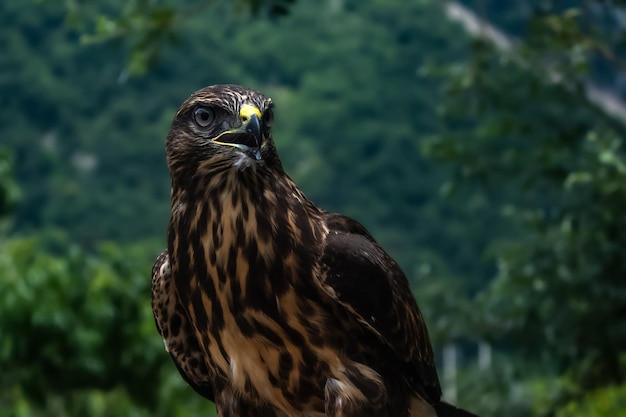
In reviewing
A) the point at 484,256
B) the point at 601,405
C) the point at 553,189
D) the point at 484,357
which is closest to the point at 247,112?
the point at 601,405

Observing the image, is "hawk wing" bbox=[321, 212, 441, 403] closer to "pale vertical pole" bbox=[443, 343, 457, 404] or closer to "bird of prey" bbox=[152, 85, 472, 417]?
"bird of prey" bbox=[152, 85, 472, 417]

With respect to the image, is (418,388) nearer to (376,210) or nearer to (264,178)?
(264,178)

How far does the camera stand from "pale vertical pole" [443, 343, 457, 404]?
28.4 feet

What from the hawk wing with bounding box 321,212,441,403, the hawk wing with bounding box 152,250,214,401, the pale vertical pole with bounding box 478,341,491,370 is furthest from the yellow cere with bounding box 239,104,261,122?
the pale vertical pole with bounding box 478,341,491,370

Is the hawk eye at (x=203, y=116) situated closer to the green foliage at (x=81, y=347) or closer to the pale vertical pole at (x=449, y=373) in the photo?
the green foliage at (x=81, y=347)

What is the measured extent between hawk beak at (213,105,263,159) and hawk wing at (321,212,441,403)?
1.14 ft

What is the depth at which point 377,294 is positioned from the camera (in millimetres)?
2570

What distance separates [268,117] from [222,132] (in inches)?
4.4

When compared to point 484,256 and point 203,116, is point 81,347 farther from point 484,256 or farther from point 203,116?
point 203,116

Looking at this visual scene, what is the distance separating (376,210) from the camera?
1337cm

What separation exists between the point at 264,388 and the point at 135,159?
11.1 m

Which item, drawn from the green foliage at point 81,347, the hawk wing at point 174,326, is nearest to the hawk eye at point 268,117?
the hawk wing at point 174,326

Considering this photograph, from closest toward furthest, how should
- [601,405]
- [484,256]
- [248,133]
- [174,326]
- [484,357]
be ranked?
[248,133] → [174,326] → [601,405] → [484,256] → [484,357]

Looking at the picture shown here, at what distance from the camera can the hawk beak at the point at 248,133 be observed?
2.27 metres
